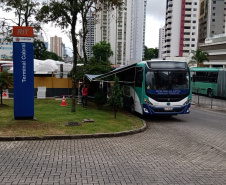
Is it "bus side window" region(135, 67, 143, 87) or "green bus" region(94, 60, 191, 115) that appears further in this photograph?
"bus side window" region(135, 67, 143, 87)

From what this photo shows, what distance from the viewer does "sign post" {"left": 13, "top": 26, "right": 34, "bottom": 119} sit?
10656 mm

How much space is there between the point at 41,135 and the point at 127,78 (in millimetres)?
8591

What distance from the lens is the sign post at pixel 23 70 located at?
10656 mm

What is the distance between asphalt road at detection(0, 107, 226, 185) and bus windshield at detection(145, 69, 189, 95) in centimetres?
353

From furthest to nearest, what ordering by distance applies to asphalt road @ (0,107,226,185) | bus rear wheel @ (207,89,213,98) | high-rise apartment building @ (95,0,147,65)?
high-rise apartment building @ (95,0,147,65) < bus rear wheel @ (207,89,213,98) < asphalt road @ (0,107,226,185)

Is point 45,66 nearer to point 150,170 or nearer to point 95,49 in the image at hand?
point 150,170

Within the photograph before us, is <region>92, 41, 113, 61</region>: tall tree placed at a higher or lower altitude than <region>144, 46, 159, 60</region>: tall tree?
lower

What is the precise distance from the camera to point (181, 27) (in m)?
99.1

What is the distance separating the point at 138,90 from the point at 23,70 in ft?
19.8

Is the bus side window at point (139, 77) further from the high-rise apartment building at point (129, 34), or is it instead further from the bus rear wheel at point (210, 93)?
the high-rise apartment building at point (129, 34)

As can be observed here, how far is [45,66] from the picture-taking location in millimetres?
25641

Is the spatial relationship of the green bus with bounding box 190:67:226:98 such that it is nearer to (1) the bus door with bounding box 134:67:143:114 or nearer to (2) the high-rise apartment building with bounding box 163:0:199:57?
(1) the bus door with bounding box 134:67:143:114

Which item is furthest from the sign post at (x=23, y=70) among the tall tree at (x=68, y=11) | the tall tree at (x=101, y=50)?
the tall tree at (x=101, y=50)

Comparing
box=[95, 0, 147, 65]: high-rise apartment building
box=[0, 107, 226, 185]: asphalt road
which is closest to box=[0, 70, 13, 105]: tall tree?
box=[0, 107, 226, 185]: asphalt road
